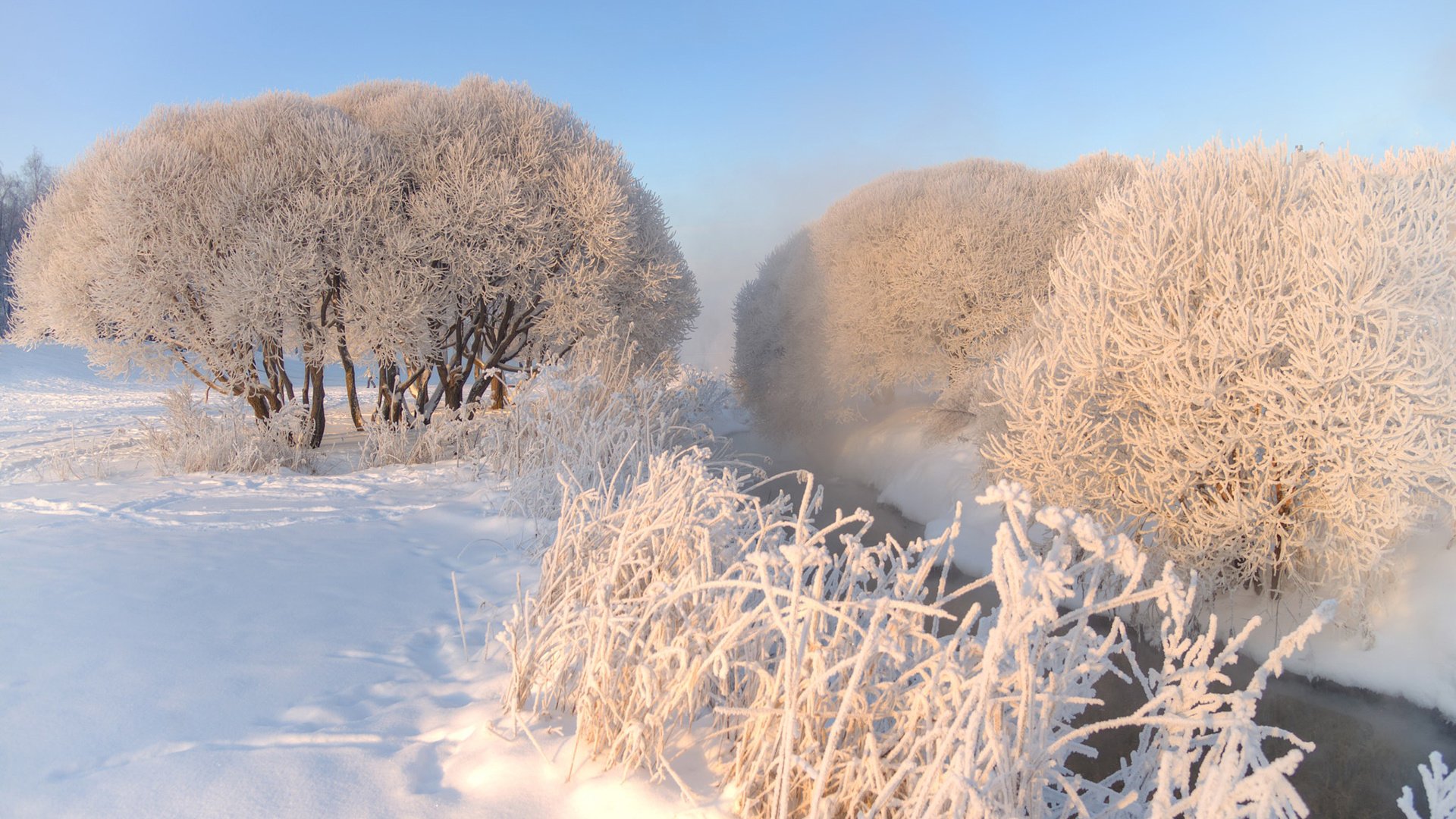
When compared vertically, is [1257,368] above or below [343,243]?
below

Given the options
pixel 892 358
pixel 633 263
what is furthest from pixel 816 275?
pixel 633 263

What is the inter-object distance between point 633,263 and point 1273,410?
10.1m

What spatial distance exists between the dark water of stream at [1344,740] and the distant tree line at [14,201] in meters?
35.5

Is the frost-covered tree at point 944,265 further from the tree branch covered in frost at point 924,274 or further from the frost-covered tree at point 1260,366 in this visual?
the frost-covered tree at point 1260,366

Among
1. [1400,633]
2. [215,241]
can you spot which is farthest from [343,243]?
[1400,633]

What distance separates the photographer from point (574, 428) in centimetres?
762

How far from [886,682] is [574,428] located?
5.94m

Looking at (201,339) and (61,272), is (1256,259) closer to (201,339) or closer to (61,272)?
(201,339)

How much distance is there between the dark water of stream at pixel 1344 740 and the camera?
4.64m

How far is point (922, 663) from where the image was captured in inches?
76.0

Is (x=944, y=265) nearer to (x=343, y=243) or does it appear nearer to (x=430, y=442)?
(x=430, y=442)

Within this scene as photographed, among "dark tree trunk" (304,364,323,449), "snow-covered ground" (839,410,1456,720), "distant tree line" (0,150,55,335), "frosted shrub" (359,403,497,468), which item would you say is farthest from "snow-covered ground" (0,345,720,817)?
"distant tree line" (0,150,55,335)

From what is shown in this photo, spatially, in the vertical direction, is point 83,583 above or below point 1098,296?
below

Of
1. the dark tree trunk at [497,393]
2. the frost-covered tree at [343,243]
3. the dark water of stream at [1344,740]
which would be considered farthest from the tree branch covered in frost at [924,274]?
the dark water of stream at [1344,740]
